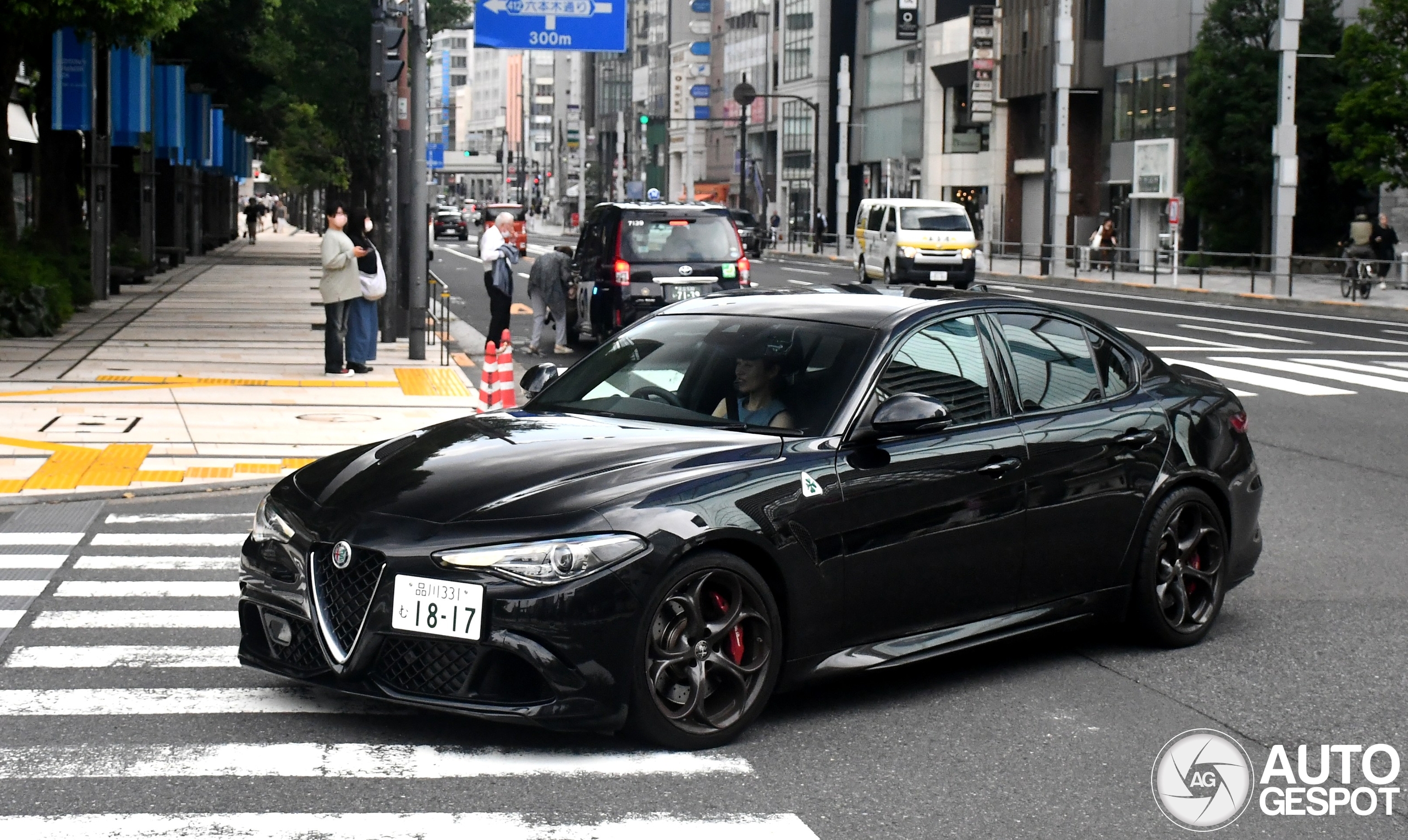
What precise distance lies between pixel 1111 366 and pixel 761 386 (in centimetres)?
182

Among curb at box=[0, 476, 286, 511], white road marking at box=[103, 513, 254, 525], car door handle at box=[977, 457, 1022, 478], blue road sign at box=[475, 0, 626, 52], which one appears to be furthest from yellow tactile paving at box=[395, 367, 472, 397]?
blue road sign at box=[475, 0, 626, 52]

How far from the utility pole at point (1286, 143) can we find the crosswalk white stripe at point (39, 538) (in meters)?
32.6

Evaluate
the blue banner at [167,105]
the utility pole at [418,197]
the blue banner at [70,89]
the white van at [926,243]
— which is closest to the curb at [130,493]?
the utility pole at [418,197]

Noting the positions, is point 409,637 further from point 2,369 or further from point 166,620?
point 2,369

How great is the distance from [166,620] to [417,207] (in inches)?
580

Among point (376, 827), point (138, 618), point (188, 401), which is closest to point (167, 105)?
point (188, 401)

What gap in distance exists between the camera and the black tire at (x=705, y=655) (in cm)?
572

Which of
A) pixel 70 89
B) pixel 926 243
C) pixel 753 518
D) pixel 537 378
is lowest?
pixel 753 518

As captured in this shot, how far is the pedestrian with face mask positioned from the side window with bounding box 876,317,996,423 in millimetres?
12284

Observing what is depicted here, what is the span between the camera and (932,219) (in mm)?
42719

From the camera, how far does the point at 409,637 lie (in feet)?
18.6

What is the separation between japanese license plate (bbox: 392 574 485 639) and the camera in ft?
18.2

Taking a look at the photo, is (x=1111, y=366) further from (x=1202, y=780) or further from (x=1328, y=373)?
(x=1328, y=373)

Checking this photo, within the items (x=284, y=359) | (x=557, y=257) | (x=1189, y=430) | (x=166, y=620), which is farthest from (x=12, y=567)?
(x=557, y=257)
